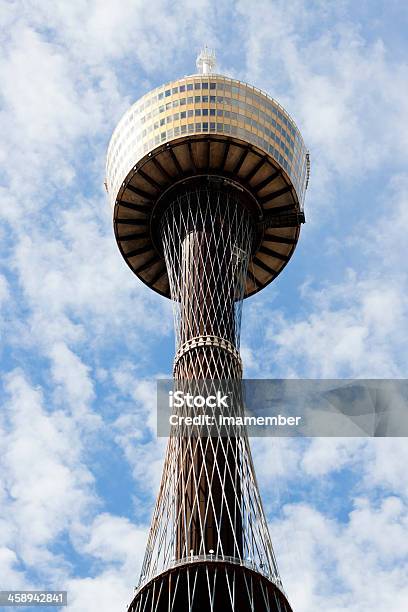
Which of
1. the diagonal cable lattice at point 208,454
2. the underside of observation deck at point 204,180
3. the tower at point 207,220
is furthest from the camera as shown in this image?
the underside of observation deck at point 204,180

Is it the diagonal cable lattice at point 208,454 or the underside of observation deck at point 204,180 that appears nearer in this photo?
the diagonal cable lattice at point 208,454

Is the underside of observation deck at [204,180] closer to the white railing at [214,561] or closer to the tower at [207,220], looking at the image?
the tower at [207,220]

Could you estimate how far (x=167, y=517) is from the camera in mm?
76000

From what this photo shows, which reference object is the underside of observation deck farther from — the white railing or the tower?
the white railing

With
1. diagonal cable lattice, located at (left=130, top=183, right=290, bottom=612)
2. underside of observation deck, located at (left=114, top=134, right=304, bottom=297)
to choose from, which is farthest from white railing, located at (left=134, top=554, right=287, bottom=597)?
underside of observation deck, located at (left=114, top=134, right=304, bottom=297)

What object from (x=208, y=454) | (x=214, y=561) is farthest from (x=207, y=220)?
(x=214, y=561)

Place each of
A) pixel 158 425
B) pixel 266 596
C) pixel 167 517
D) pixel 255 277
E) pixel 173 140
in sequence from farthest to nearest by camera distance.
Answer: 1. pixel 255 277
2. pixel 173 140
3. pixel 158 425
4. pixel 167 517
5. pixel 266 596

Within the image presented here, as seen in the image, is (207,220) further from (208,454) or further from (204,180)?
(208,454)

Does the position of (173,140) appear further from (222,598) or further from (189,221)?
(222,598)

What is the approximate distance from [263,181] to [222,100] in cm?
843

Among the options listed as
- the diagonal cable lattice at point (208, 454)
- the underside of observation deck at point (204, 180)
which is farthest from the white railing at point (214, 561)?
the underside of observation deck at point (204, 180)

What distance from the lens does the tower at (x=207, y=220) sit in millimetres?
78375

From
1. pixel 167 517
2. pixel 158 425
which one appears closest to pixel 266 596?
pixel 167 517

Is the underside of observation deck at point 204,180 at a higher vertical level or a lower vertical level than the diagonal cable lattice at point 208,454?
higher
